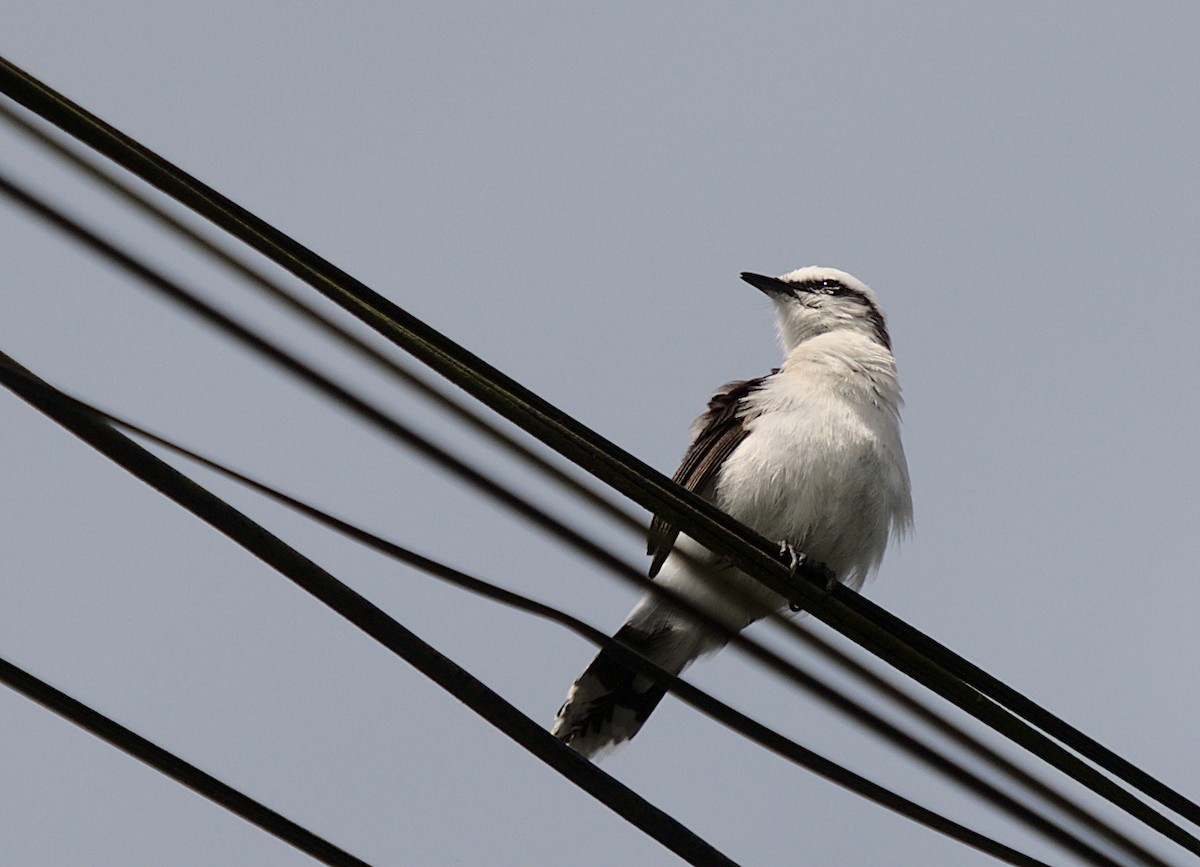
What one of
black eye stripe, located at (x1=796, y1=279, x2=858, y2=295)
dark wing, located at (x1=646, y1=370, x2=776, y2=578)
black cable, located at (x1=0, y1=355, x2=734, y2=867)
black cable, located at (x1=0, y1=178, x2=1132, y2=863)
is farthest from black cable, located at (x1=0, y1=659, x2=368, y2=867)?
black eye stripe, located at (x1=796, y1=279, x2=858, y2=295)

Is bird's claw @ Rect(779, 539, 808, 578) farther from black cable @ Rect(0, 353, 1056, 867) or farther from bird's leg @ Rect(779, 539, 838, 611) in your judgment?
black cable @ Rect(0, 353, 1056, 867)

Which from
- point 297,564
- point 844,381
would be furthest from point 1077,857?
point 844,381

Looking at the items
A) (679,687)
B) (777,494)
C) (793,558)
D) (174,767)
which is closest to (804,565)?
(793,558)

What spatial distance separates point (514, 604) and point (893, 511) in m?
3.87

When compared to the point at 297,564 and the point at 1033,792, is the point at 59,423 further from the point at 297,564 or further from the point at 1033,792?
the point at 1033,792

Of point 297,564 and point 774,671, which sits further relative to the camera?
point 774,671

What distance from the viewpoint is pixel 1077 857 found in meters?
3.54

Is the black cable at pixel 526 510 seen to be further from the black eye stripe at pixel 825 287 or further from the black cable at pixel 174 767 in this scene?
the black eye stripe at pixel 825 287

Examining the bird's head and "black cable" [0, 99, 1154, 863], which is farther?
the bird's head

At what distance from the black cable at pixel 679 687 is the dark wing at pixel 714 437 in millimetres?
3400

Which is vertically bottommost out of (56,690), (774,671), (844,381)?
(56,690)

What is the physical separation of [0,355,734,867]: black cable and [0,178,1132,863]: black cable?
0.30m

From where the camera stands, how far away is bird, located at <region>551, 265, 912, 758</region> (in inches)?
254

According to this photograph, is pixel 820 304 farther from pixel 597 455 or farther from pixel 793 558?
pixel 597 455
